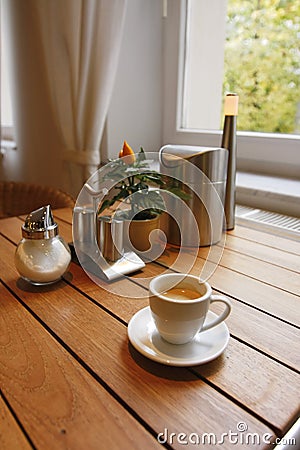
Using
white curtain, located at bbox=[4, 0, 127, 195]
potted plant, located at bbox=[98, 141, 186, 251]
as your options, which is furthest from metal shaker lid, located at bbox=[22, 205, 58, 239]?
white curtain, located at bbox=[4, 0, 127, 195]

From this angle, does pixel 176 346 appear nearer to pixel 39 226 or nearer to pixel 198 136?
pixel 39 226

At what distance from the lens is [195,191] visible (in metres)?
0.88

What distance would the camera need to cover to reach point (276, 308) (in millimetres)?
634

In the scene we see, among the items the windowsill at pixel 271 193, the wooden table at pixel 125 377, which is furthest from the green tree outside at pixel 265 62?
the wooden table at pixel 125 377

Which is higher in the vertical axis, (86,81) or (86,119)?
(86,81)

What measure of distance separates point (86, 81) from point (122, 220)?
3.15 ft

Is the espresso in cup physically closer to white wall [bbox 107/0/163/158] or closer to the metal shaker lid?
the metal shaker lid

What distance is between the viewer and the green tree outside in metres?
1.39

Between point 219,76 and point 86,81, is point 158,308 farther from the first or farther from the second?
point 219,76

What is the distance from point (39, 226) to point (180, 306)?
0.31m

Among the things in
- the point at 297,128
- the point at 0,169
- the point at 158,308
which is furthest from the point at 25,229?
the point at 0,169

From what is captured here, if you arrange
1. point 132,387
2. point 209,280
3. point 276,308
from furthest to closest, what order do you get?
1. point 209,280
2. point 276,308
3. point 132,387

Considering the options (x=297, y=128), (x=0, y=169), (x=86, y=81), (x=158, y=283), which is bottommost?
(x=0, y=169)

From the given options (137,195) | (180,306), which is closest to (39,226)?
(137,195)
